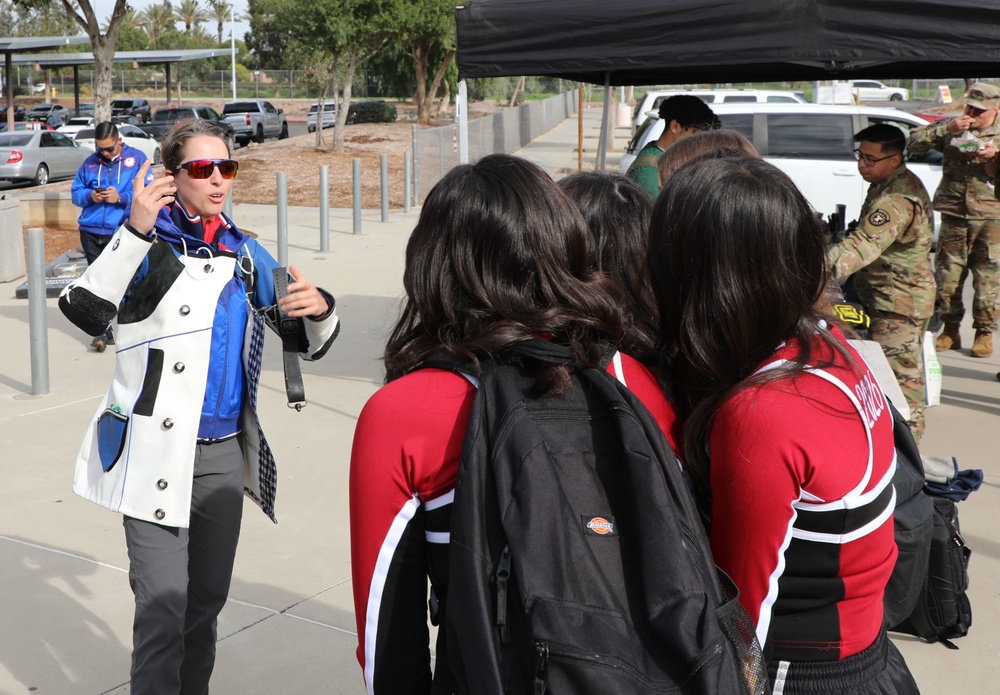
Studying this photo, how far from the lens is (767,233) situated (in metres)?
1.57

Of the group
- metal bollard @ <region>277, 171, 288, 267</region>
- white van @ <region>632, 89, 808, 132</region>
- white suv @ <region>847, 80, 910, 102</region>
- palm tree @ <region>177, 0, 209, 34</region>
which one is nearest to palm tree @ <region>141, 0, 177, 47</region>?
palm tree @ <region>177, 0, 209, 34</region>

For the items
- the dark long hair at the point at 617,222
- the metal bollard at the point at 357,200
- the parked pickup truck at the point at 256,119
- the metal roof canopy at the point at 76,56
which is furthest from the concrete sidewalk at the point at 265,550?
the metal roof canopy at the point at 76,56

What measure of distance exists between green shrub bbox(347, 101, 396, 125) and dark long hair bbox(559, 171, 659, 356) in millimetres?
39298

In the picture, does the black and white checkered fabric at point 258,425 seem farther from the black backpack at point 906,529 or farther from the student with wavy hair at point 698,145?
the black backpack at point 906,529

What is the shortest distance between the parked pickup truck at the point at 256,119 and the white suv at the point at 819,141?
25.1m

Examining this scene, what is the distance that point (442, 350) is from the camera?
1.47 meters

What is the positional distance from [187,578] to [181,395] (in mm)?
489

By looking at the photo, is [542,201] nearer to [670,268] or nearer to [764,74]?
[670,268]

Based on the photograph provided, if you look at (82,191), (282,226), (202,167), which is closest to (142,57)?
(282,226)

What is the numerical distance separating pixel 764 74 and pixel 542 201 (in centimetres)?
711

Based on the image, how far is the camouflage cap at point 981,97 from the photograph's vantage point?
609cm

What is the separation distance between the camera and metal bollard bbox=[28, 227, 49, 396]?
247 inches

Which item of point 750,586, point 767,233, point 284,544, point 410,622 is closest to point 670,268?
point 767,233

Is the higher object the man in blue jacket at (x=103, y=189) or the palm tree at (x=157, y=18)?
the palm tree at (x=157, y=18)
